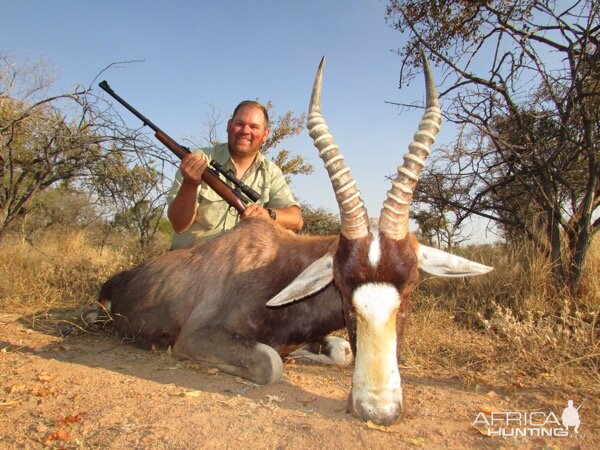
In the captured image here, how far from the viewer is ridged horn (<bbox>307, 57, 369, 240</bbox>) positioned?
3271mm

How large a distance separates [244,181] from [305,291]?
3.41 m

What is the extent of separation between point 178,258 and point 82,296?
2244 mm

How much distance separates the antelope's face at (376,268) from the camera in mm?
2846

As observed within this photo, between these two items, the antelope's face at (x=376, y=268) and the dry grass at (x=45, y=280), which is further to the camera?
the dry grass at (x=45, y=280)

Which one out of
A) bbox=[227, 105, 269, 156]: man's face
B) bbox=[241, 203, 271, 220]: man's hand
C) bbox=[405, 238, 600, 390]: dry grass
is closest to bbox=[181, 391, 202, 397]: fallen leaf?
bbox=[405, 238, 600, 390]: dry grass

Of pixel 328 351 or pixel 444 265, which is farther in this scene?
pixel 328 351

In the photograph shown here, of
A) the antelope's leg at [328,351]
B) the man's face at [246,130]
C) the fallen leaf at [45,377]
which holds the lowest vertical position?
the fallen leaf at [45,377]

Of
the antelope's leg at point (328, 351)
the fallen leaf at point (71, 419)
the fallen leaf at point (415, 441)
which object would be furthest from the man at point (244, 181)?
the fallen leaf at point (415, 441)

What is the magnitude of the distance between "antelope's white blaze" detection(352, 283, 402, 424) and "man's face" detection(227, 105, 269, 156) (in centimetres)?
389

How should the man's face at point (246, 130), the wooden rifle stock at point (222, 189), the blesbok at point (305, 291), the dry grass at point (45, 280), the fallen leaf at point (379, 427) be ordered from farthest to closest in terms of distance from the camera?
the man's face at point (246, 130), the dry grass at point (45, 280), the wooden rifle stock at point (222, 189), the blesbok at point (305, 291), the fallen leaf at point (379, 427)

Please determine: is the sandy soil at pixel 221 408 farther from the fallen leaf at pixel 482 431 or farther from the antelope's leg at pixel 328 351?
the antelope's leg at pixel 328 351

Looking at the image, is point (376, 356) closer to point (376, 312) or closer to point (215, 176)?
point (376, 312)

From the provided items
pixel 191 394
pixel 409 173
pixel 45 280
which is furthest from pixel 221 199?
pixel 409 173

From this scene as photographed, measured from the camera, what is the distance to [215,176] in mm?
5730
